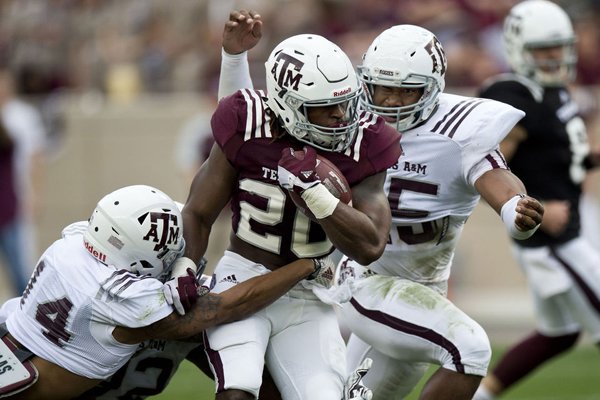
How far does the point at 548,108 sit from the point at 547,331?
1.23 m

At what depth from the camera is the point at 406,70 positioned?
4859mm

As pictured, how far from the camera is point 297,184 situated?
14.0ft

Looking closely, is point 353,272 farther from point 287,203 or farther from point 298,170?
point 298,170

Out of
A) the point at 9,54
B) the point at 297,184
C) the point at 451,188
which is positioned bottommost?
the point at 9,54

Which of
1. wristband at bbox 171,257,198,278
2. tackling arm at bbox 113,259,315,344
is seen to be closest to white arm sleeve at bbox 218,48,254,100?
wristband at bbox 171,257,198,278

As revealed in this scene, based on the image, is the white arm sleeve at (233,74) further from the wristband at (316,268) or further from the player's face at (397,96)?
the wristband at (316,268)

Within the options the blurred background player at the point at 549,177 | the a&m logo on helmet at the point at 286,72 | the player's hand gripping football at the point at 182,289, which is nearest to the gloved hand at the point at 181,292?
the player's hand gripping football at the point at 182,289

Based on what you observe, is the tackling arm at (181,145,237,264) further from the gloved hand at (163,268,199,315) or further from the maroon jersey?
the gloved hand at (163,268,199,315)

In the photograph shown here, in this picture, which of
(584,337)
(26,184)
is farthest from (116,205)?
(584,337)

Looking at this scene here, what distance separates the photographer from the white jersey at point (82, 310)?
443 cm

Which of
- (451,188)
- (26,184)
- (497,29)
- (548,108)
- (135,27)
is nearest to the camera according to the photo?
(451,188)

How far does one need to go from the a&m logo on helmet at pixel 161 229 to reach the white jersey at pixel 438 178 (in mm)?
962

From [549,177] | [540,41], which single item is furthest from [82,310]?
[540,41]

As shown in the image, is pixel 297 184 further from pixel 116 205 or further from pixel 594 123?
pixel 594 123
